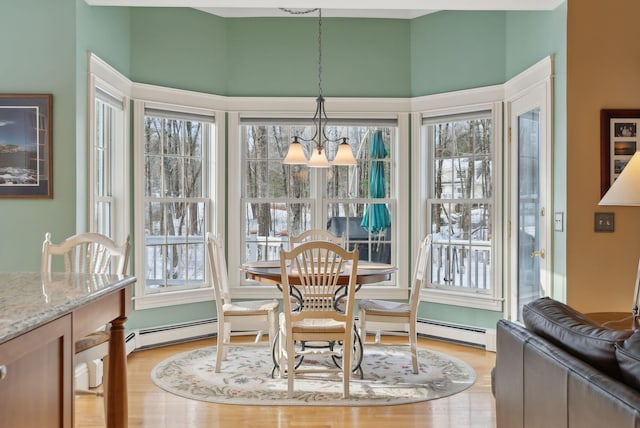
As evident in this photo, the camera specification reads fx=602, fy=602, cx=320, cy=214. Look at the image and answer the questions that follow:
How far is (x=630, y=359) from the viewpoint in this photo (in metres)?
1.63

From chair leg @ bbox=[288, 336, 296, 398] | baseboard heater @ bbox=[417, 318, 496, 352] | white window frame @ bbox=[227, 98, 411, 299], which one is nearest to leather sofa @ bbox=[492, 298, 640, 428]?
chair leg @ bbox=[288, 336, 296, 398]

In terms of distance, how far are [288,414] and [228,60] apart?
3.59 meters

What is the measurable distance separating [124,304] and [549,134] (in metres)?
3.03

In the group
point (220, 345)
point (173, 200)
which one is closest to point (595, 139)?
point (220, 345)

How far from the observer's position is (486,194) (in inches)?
217

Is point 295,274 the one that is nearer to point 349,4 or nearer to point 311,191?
point 349,4

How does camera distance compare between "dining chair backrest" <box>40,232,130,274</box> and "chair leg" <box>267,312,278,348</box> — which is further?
"chair leg" <box>267,312,278,348</box>

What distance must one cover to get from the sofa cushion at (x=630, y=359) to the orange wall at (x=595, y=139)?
2.26m

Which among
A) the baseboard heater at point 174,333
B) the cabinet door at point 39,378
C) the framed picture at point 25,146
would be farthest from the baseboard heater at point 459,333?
the cabinet door at point 39,378

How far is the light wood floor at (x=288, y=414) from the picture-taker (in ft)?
11.2

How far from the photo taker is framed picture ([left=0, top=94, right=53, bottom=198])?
3.93 meters

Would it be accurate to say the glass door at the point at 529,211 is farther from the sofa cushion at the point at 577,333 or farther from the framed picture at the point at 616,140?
the sofa cushion at the point at 577,333

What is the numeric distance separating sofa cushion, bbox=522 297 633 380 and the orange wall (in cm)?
165

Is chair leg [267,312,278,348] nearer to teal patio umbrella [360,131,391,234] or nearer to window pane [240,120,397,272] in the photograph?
window pane [240,120,397,272]
